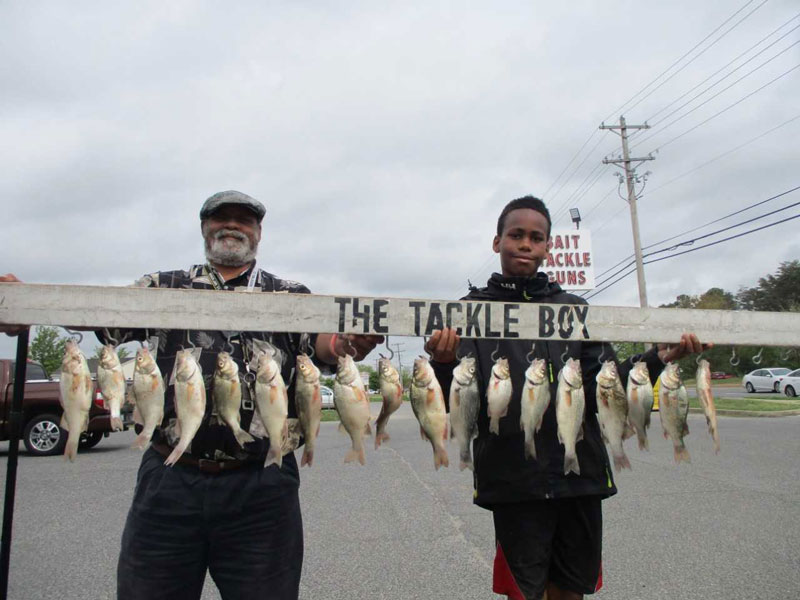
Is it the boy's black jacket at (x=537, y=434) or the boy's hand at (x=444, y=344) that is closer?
the boy's hand at (x=444, y=344)

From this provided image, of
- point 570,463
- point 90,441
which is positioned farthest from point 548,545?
point 90,441

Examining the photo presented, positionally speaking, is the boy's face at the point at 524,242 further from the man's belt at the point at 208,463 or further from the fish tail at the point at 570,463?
the man's belt at the point at 208,463

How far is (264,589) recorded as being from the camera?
7.95ft

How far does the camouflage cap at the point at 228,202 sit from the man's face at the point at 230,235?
0.02 meters

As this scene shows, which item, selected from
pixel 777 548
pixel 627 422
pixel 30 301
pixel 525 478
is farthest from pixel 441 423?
pixel 777 548

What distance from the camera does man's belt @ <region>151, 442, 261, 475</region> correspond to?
2467 mm

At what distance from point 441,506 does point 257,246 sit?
14.7 feet

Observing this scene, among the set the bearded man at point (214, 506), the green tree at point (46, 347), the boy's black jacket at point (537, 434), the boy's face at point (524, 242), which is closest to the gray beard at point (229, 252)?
the bearded man at point (214, 506)

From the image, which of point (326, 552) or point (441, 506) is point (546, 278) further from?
point (441, 506)

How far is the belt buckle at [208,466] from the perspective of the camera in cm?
246

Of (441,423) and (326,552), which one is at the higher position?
(441,423)

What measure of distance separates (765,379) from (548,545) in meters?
33.6

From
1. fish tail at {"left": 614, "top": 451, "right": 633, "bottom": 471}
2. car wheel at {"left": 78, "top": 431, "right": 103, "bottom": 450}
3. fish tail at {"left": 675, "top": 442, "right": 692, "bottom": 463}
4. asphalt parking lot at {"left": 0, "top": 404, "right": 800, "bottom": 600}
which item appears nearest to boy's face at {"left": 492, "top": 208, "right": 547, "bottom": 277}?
fish tail at {"left": 614, "top": 451, "right": 633, "bottom": 471}

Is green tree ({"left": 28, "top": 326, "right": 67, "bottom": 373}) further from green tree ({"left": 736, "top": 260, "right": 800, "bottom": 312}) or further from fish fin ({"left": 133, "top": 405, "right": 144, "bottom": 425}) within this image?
green tree ({"left": 736, "top": 260, "right": 800, "bottom": 312})
